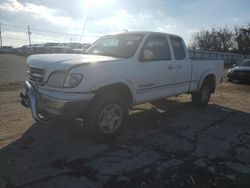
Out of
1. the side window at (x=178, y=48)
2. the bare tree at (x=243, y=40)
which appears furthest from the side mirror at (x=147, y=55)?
the bare tree at (x=243, y=40)

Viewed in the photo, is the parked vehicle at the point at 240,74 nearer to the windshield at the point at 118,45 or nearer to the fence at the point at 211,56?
the fence at the point at 211,56

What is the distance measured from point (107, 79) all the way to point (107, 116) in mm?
658

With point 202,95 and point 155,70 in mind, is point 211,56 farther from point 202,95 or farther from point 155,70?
point 155,70

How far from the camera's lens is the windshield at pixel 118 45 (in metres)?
5.84

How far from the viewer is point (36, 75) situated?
5.06m

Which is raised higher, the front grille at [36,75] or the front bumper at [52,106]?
the front grille at [36,75]

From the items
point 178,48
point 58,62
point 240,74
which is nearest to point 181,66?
point 178,48

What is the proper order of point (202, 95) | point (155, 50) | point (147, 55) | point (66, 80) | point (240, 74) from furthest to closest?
point (240, 74)
point (202, 95)
point (155, 50)
point (147, 55)
point (66, 80)

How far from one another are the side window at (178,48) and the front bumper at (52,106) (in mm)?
3133

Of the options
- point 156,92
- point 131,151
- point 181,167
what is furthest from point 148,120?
point 181,167

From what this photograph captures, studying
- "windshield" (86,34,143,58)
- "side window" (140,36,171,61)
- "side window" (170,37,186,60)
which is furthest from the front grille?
"side window" (170,37,186,60)

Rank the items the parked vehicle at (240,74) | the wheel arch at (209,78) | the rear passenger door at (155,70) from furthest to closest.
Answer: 1. the parked vehicle at (240,74)
2. the wheel arch at (209,78)
3. the rear passenger door at (155,70)

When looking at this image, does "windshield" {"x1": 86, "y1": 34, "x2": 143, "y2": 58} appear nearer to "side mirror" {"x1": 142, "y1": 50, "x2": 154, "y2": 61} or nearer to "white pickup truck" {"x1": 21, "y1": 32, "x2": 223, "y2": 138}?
"white pickup truck" {"x1": 21, "y1": 32, "x2": 223, "y2": 138}

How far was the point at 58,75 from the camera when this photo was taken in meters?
4.68
